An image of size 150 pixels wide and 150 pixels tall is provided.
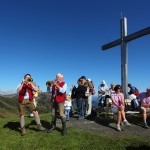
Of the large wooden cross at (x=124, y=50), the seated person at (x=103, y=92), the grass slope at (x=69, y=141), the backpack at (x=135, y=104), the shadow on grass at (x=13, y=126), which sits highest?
the large wooden cross at (x=124, y=50)

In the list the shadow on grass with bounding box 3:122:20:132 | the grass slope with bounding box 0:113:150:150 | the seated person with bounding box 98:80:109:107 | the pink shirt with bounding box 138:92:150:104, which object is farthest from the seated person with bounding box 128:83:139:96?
the shadow on grass with bounding box 3:122:20:132

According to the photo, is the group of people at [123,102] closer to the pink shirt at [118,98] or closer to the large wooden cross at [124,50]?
the pink shirt at [118,98]

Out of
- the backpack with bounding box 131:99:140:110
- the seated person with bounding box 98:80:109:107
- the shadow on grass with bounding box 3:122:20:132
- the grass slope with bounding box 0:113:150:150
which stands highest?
the seated person with bounding box 98:80:109:107

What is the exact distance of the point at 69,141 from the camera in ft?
35.8

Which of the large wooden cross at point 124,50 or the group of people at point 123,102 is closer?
the group of people at point 123,102

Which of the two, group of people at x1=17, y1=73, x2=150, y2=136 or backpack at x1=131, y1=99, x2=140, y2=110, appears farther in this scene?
backpack at x1=131, y1=99, x2=140, y2=110

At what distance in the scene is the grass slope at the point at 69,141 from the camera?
397 inches

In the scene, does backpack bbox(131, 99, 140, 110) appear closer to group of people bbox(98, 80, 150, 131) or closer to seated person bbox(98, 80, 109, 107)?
group of people bbox(98, 80, 150, 131)

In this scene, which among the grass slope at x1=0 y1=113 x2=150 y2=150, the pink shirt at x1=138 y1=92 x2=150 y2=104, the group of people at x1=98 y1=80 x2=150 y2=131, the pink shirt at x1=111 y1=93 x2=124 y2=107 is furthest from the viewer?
the pink shirt at x1=138 y1=92 x2=150 y2=104

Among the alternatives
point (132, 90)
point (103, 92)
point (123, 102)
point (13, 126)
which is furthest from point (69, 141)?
point (103, 92)

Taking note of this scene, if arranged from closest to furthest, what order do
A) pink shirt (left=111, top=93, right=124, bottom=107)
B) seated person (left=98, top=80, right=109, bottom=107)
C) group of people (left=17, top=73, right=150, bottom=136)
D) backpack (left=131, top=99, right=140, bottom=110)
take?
group of people (left=17, top=73, right=150, bottom=136), pink shirt (left=111, top=93, right=124, bottom=107), backpack (left=131, top=99, right=140, bottom=110), seated person (left=98, top=80, right=109, bottom=107)

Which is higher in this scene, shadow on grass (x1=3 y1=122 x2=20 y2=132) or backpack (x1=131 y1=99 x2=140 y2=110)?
backpack (x1=131 y1=99 x2=140 y2=110)

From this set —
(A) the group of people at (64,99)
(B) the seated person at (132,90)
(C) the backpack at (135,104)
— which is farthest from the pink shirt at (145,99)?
(B) the seated person at (132,90)

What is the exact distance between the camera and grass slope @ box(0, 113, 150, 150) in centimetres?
1008
